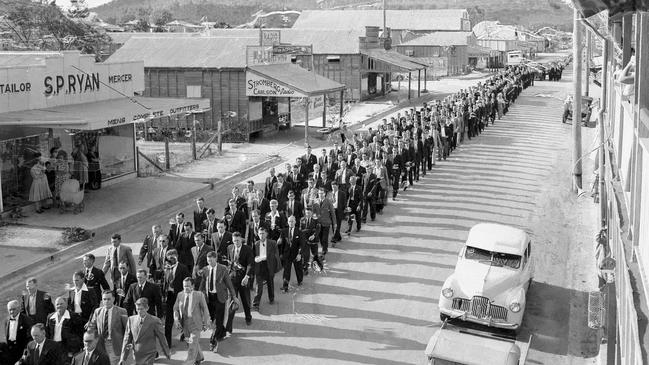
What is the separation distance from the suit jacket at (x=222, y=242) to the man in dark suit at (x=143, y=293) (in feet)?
7.54

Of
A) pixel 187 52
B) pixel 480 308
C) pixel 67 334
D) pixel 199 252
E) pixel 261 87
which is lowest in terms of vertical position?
pixel 480 308

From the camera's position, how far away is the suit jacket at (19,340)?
1034 cm

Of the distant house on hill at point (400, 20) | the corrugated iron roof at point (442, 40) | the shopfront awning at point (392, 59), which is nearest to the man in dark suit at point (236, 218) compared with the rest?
the shopfront awning at point (392, 59)

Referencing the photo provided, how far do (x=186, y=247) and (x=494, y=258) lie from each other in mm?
5301

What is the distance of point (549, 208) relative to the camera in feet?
73.7

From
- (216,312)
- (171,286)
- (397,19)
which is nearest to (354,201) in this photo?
(216,312)

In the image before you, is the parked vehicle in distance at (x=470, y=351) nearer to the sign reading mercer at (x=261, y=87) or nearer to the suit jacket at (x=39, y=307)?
the suit jacket at (x=39, y=307)

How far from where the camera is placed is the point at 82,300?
37.1 feet

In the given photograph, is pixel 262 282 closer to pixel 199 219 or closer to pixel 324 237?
pixel 199 219

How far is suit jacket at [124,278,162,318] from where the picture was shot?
11438 millimetres

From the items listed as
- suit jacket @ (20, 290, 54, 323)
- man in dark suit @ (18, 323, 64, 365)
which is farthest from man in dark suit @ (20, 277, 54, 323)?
man in dark suit @ (18, 323, 64, 365)

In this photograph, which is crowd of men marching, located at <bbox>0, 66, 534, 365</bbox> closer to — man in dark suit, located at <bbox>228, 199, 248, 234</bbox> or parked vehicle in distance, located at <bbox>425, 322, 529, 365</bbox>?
man in dark suit, located at <bbox>228, 199, 248, 234</bbox>

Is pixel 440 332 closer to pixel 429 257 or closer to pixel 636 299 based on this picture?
pixel 636 299

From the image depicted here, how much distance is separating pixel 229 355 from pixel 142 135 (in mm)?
23125
